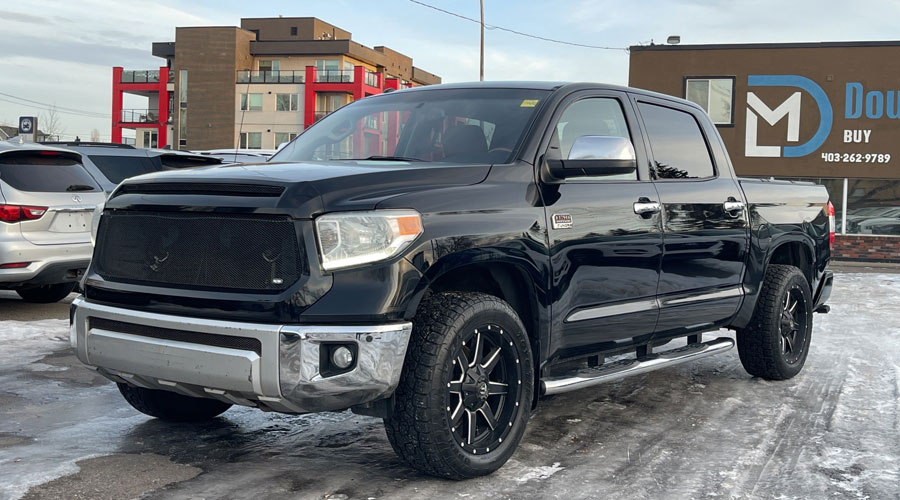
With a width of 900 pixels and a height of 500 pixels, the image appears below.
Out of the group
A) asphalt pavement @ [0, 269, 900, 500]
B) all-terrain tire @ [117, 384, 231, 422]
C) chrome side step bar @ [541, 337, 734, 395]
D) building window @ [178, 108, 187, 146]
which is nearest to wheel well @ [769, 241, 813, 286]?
asphalt pavement @ [0, 269, 900, 500]

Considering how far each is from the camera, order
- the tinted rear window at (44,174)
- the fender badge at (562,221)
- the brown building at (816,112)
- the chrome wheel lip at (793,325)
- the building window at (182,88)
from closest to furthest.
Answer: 1. the fender badge at (562,221)
2. the chrome wheel lip at (793,325)
3. the tinted rear window at (44,174)
4. the brown building at (816,112)
5. the building window at (182,88)

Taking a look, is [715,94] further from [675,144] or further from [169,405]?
[169,405]

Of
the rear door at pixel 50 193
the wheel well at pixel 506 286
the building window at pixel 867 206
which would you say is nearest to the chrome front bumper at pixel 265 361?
the wheel well at pixel 506 286

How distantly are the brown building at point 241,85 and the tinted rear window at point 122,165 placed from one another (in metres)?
62.1

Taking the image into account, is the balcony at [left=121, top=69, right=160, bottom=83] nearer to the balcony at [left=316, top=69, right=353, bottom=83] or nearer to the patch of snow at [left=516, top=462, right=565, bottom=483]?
the balcony at [left=316, top=69, right=353, bottom=83]

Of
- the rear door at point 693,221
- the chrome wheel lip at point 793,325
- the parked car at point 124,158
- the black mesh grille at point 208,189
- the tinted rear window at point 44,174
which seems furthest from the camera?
the parked car at point 124,158

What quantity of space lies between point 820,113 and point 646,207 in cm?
2052

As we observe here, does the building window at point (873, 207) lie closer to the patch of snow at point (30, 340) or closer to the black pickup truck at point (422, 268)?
the black pickup truck at point (422, 268)

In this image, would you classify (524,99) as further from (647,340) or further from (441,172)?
(647,340)

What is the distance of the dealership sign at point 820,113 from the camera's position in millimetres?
23609

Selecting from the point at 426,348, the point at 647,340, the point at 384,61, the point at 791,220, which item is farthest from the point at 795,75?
the point at 384,61

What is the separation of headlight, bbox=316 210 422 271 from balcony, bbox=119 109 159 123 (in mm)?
79795

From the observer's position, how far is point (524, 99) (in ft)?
16.9

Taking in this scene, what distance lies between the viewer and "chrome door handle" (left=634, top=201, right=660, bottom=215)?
524cm
